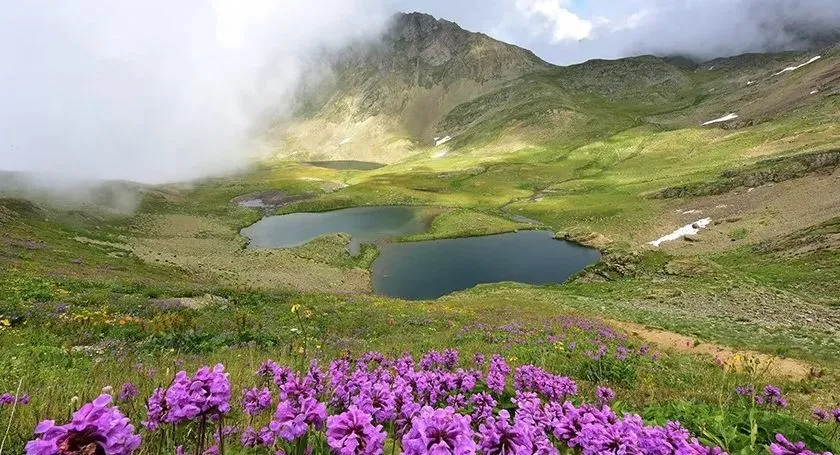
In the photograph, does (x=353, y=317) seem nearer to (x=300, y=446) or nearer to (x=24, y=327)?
(x=24, y=327)

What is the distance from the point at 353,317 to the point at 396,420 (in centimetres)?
2315

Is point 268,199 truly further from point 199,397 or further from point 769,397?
point 199,397

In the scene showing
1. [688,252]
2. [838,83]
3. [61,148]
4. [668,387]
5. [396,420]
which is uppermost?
[838,83]

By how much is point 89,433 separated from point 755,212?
8306 cm

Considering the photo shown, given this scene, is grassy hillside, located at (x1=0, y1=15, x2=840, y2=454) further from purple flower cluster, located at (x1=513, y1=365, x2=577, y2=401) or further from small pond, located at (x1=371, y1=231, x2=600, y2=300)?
small pond, located at (x1=371, y1=231, x2=600, y2=300)

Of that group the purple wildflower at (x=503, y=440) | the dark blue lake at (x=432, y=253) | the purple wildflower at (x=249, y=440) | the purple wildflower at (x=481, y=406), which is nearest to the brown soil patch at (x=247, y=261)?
the dark blue lake at (x=432, y=253)

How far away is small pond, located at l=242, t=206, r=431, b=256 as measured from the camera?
83.8 metres

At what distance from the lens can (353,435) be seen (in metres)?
2.43

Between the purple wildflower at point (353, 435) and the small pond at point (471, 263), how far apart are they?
52.6 metres

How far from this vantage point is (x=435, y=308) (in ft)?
105

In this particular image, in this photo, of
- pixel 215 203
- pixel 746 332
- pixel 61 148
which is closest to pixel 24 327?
pixel 746 332

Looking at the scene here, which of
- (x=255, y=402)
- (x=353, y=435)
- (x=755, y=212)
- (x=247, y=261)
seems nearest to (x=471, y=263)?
(x=247, y=261)

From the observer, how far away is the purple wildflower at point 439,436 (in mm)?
2264

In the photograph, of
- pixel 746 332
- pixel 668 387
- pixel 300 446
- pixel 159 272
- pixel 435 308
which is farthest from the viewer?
pixel 159 272
